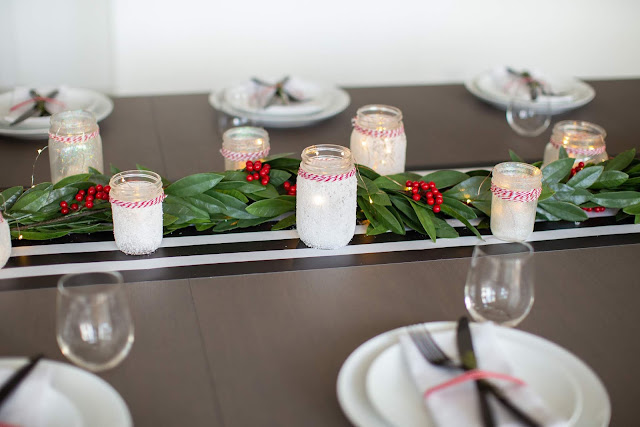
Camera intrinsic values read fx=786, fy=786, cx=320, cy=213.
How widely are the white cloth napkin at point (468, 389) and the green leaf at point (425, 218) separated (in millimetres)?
307

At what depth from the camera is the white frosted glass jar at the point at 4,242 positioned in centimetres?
105

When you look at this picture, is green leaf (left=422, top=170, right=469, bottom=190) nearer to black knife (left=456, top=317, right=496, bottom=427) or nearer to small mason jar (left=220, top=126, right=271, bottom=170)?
small mason jar (left=220, top=126, right=271, bottom=170)

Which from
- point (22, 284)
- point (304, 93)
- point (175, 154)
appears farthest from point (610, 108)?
point (22, 284)

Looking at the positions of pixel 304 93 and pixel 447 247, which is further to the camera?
pixel 304 93

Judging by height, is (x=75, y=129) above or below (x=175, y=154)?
above

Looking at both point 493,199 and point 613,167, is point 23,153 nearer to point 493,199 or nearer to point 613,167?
point 493,199

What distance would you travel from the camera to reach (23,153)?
1.49 metres

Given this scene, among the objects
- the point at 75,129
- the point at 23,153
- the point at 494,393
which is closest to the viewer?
the point at 494,393

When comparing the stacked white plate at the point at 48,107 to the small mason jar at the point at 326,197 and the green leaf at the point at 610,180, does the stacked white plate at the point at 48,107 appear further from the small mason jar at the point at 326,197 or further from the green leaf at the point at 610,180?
the green leaf at the point at 610,180

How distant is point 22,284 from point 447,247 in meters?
0.60

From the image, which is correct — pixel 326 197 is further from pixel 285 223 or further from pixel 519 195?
pixel 519 195

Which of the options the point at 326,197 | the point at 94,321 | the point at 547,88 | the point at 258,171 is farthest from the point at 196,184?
the point at 547,88

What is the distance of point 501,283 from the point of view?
854mm

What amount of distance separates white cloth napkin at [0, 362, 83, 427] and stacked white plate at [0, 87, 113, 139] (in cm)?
87
